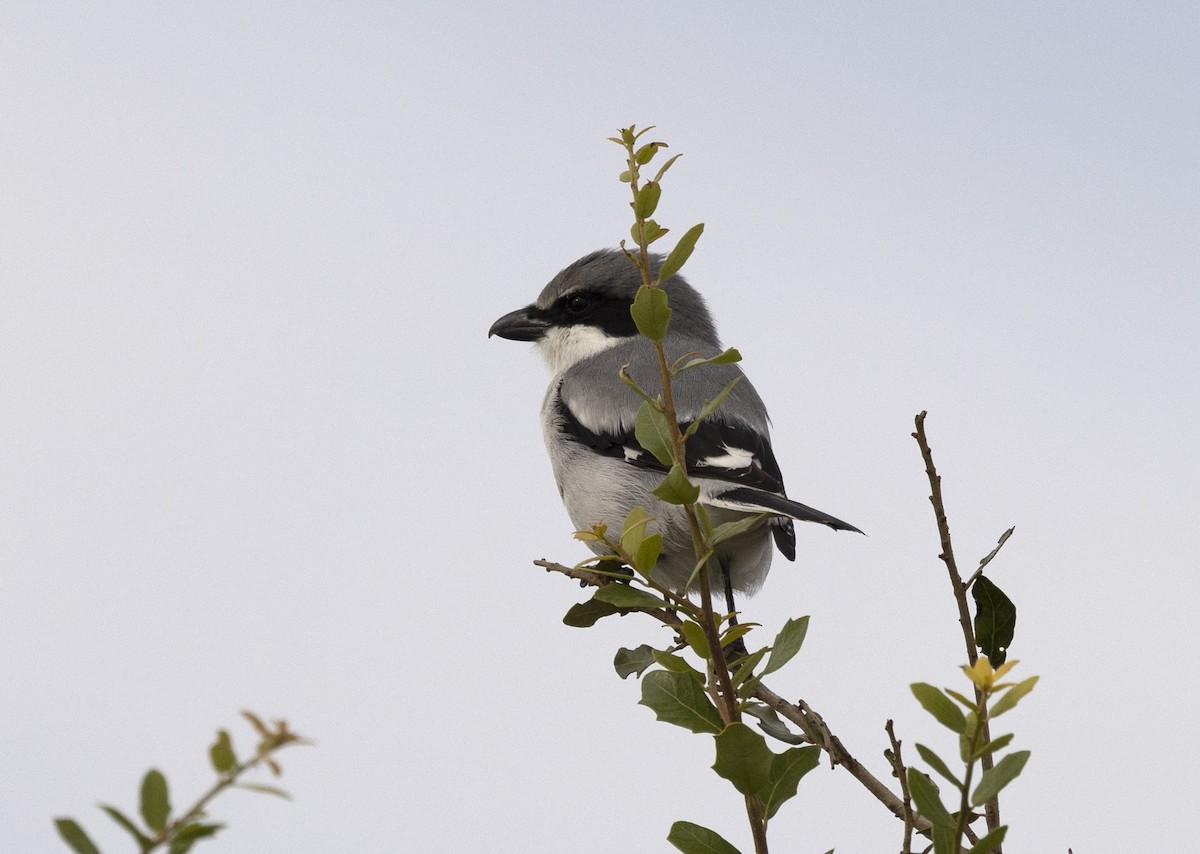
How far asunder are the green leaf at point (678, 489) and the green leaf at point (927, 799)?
1.25 feet

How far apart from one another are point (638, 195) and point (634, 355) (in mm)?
3113

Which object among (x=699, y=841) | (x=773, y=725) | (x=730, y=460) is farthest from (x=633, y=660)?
(x=730, y=460)

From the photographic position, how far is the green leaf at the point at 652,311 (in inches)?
57.9

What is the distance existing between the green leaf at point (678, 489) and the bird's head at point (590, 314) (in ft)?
12.3

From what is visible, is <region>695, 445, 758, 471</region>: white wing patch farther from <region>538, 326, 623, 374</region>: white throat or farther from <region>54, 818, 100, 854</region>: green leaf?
<region>54, 818, 100, 854</region>: green leaf

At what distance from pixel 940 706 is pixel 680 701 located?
0.42 metres

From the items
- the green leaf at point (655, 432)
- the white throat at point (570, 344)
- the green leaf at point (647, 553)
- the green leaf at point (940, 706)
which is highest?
the white throat at point (570, 344)

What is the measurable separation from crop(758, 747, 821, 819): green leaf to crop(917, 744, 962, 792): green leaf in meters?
0.33

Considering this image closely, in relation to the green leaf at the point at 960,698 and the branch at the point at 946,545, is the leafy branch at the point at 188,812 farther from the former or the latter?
the branch at the point at 946,545

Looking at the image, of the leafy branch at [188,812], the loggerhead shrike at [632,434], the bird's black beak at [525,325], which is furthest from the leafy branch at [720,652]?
the bird's black beak at [525,325]

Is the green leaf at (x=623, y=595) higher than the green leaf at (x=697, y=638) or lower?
higher

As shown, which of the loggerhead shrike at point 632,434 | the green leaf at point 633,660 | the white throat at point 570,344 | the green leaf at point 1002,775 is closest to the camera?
the green leaf at point 1002,775

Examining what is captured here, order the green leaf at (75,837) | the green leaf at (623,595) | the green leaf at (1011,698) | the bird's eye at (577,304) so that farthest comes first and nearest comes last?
the bird's eye at (577,304), the green leaf at (623,595), the green leaf at (1011,698), the green leaf at (75,837)

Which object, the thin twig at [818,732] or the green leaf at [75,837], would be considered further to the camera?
the thin twig at [818,732]
